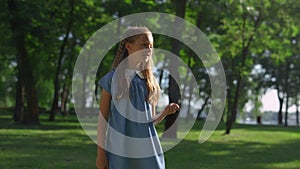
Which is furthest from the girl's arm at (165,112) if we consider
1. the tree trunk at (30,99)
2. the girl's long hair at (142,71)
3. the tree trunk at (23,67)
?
the tree trunk at (30,99)

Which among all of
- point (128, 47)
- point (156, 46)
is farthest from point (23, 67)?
point (128, 47)

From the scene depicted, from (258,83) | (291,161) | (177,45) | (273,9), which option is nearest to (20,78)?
(177,45)

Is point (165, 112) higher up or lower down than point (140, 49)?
lower down

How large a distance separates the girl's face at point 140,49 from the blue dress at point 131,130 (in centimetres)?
11

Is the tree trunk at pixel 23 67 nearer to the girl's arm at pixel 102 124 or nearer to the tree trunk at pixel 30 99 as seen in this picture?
the tree trunk at pixel 30 99

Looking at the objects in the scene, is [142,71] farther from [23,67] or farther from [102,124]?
[23,67]

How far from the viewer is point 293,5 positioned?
20.6 m

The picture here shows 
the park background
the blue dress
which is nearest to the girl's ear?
the blue dress

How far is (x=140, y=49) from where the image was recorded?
140 inches

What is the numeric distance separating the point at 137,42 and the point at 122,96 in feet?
1.44

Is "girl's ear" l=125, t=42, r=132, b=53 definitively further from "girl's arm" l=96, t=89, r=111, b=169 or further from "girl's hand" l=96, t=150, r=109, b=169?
"girl's hand" l=96, t=150, r=109, b=169

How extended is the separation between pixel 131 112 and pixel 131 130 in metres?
0.14

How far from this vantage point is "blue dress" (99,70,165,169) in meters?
3.50

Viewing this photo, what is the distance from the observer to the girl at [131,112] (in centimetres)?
349
